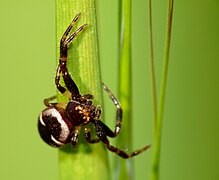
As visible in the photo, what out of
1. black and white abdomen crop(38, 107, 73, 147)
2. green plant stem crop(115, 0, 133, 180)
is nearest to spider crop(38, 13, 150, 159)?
black and white abdomen crop(38, 107, 73, 147)

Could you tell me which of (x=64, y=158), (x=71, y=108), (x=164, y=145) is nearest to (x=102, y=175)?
(x=64, y=158)

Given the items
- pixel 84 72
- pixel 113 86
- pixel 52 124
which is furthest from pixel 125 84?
pixel 113 86

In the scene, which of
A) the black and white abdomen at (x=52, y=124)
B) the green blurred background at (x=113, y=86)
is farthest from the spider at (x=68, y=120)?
the green blurred background at (x=113, y=86)

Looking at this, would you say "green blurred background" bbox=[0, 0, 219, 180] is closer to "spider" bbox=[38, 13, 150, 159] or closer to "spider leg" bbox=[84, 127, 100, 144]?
"spider" bbox=[38, 13, 150, 159]

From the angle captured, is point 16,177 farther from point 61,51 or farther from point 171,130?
point 61,51

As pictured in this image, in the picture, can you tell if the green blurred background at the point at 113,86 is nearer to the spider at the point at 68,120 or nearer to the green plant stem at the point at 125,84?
Result: the spider at the point at 68,120

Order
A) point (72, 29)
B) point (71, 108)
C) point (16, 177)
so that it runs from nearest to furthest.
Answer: point (72, 29) < point (71, 108) < point (16, 177)

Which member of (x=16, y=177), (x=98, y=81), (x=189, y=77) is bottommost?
(x=16, y=177)
